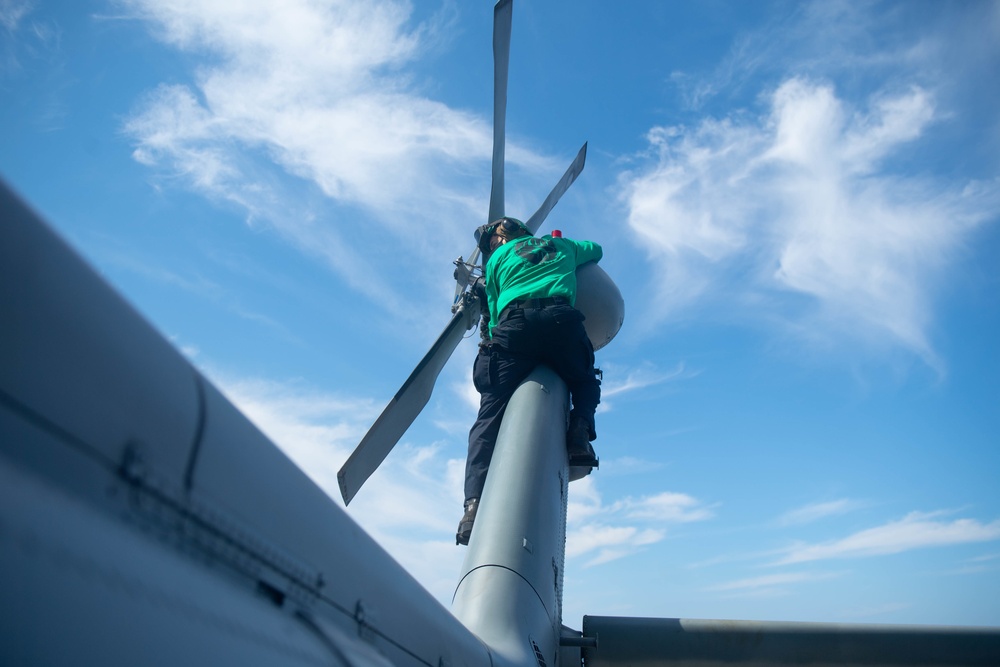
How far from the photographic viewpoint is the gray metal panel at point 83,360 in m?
1.05

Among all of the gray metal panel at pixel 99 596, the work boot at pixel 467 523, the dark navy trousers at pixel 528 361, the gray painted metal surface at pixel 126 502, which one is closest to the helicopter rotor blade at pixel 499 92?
the dark navy trousers at pixel 528 361

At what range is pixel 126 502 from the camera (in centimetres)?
122

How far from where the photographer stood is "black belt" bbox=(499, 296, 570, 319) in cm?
655

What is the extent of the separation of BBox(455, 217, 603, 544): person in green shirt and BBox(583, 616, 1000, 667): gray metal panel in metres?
1.58

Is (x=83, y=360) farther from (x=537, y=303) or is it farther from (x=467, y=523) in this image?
(x=537, y=303)

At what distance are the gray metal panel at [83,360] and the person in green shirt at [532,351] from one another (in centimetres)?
489

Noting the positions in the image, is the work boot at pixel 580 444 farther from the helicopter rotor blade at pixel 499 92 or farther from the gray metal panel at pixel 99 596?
the gray metal panel at pixel 99 596

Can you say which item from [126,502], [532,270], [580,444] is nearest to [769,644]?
[580,444]

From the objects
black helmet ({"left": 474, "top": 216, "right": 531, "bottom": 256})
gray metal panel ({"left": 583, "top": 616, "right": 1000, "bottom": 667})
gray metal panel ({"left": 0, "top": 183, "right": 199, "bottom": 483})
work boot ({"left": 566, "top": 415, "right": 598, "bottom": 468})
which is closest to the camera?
gray metal panel ({"left": 0, "top": 183, "right": 199, "bottom": 483})

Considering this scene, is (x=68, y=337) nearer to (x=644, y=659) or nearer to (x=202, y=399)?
(x=202, y=399)

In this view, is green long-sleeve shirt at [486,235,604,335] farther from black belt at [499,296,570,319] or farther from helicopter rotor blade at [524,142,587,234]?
helicopter rotor blade at [524,142,587,234]

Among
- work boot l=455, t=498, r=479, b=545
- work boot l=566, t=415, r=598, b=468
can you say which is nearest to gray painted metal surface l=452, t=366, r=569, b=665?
work boot l=566, t=415, r=598, b=468

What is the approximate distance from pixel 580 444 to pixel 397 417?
6.26ft

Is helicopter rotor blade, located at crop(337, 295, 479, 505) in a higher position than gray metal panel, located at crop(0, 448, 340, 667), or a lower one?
higher
